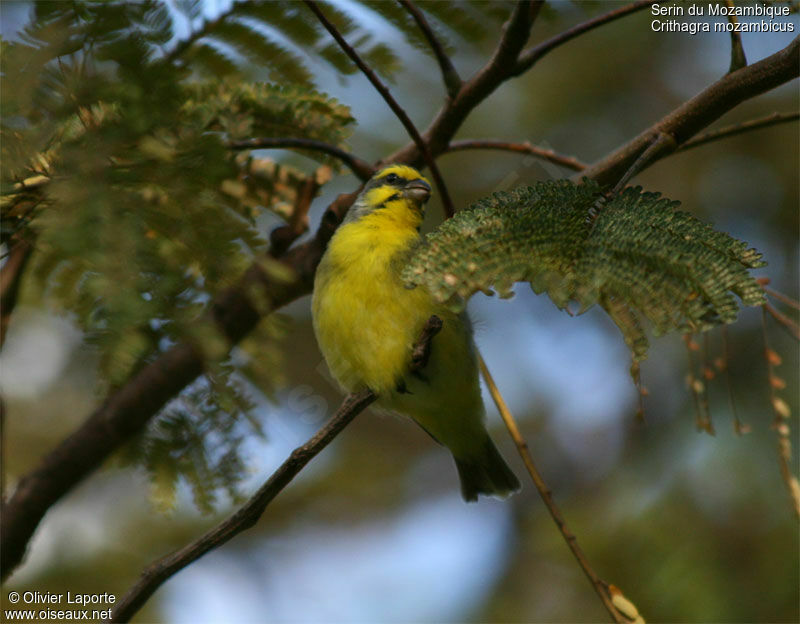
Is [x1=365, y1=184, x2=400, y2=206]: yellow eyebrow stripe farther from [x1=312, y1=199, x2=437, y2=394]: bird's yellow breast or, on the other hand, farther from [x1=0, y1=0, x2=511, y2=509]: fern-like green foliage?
[x1=0, y1=0, x2=511, y2=509]: fern-like green foliage

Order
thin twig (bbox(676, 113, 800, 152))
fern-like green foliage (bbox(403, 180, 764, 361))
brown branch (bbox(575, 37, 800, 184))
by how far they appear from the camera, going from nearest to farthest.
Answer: fern-like green foliage (bbox(403, 180, 764, 361)) → brown branch (bbox(575, 37, 800, 184)) → thin twig (bbox(676, 113, 800, 152))

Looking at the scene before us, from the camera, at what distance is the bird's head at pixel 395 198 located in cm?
359

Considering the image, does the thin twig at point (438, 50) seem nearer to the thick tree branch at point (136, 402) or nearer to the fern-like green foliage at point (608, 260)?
the thick tree branch at point (136, 402)

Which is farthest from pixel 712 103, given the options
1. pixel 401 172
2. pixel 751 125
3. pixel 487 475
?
pixel 487 475

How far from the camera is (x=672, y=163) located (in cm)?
639

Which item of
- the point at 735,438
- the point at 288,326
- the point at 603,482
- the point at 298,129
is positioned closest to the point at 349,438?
the point at 603,482

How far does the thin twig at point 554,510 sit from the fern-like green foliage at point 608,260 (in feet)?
3.03

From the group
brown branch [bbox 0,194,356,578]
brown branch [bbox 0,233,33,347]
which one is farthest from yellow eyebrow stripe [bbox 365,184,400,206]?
brown branch [bbox 0,233,33,347]

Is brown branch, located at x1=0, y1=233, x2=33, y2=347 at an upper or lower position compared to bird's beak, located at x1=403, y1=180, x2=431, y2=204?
lower

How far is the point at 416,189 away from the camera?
12.0ft

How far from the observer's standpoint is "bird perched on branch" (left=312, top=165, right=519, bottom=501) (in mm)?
3154

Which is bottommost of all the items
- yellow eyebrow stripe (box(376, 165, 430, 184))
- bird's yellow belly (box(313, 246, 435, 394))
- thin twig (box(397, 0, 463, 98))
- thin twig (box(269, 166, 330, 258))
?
bird's yellow belly (box(313, 246, 435, 394))

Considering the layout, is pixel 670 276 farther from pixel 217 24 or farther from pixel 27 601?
pixel 27 601

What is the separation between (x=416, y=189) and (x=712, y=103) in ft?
5.27
